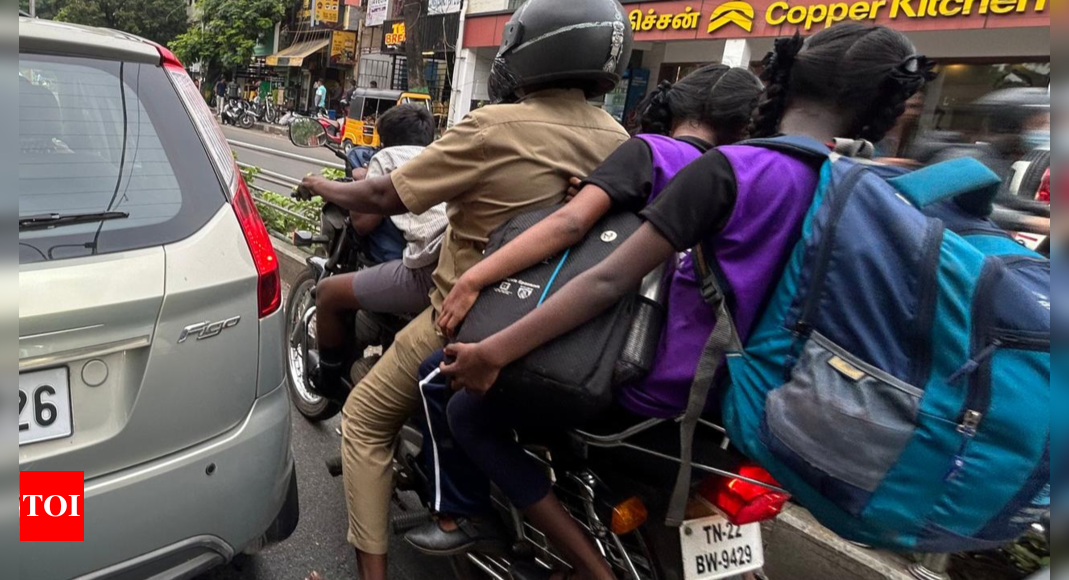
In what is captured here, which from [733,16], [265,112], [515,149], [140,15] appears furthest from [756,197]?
[140,15]

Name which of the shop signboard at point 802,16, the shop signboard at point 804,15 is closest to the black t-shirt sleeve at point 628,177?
the shop signboard at point 802,16

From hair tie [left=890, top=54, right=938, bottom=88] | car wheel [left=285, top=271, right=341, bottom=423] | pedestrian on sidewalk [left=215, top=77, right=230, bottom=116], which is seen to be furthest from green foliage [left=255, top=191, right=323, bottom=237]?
pedestrian on sidewalk [left=215, top=77, right=230, bottom=116]

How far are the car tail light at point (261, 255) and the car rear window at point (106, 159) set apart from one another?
0.29ft

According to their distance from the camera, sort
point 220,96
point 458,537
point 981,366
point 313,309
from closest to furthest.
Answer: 1. point 981,366
2. point 458,537
3. point 313,309
4. point 220,96

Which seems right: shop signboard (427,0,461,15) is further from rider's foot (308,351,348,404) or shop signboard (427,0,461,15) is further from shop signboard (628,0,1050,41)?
rider's foot (308,351,348,404)

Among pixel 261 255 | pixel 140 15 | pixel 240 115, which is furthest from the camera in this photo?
pixel 140 15

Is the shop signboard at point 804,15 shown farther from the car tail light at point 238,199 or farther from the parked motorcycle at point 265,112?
the parked motorcycle at point 265,112

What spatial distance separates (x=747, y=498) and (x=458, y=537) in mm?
899

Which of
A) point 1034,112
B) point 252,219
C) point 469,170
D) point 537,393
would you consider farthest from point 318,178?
point 1034,112

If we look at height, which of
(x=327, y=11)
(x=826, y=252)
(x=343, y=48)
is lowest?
(x=826, y=252)

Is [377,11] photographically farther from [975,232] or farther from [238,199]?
[975,232]

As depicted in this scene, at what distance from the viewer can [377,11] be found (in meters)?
25.8

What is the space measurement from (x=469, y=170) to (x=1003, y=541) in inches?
55.8

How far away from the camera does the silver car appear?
1475mm
